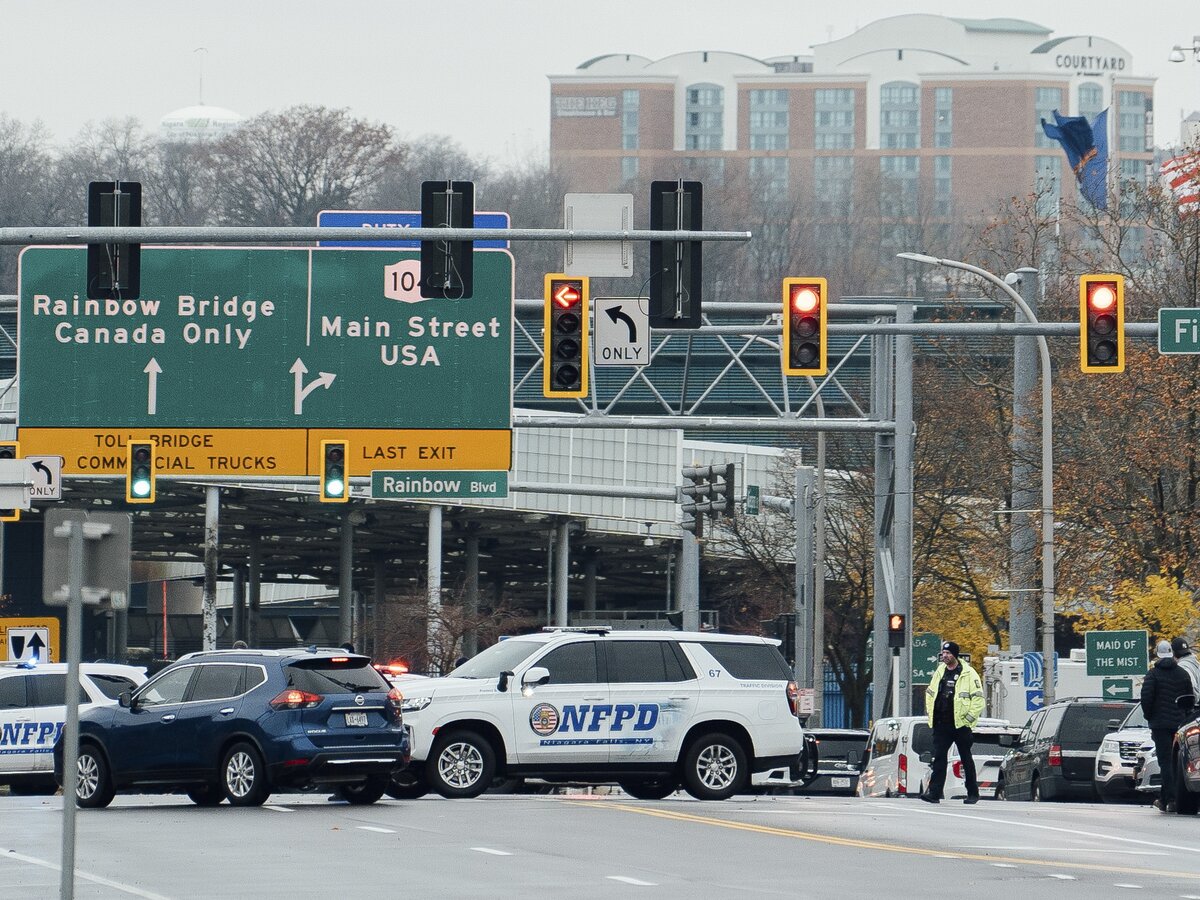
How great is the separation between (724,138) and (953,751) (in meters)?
161

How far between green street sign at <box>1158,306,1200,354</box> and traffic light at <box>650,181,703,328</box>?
719 centimetres

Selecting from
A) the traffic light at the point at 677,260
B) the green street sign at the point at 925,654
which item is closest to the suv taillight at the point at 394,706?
the traffic light at the point at 677,260

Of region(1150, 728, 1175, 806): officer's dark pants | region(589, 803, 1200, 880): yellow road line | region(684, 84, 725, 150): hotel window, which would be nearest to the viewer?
region(589, 803, 1200, 880): yellow road line

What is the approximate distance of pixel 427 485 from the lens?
33531 millimetres

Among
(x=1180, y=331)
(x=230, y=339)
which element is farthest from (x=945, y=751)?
(x=230, y=339)

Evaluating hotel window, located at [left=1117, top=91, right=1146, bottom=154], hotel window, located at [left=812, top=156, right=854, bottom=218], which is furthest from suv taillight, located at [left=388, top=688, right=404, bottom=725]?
hotel window, located at [left=1117, top=91, right=1146, bottom=154]

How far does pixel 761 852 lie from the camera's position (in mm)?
17219

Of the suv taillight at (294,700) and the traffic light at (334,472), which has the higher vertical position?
the traffic light at (334,472)

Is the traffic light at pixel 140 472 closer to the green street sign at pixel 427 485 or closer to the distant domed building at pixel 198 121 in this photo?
the green street sign at pixel 427 485

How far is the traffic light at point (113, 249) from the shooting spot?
20.6 m

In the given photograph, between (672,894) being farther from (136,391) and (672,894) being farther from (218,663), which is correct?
(136,391)

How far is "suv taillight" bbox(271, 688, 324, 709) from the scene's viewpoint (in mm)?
21891

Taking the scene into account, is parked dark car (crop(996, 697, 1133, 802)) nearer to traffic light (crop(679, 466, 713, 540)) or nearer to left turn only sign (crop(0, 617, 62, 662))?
traffic light (crop(679, 466, 713, 540))

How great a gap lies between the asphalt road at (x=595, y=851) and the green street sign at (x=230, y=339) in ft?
32.9
